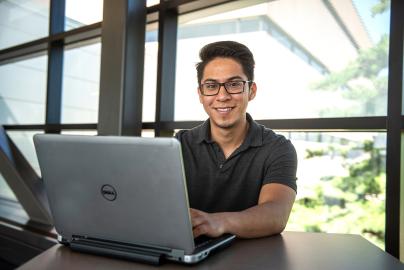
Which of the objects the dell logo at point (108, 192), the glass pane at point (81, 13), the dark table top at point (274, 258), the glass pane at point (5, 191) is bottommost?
the glass pane at point (5, 191)

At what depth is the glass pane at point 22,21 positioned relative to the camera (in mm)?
3371

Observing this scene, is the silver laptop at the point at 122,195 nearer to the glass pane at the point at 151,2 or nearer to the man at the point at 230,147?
the man at the point at 230,147

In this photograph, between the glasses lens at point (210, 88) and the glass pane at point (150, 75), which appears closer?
the glasses lens at point (210, 88)

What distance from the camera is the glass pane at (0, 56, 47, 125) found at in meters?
3.51

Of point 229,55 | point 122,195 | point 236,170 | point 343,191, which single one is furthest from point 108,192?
point 343,191

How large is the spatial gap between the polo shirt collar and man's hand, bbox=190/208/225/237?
55 centimetres

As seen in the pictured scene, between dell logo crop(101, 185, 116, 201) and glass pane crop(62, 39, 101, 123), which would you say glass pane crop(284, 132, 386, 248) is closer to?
glass pane crop(62, 39, 101, 123)

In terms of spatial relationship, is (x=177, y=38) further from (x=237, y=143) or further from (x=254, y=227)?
(x=254, y=227)

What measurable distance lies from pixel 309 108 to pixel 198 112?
0.72 metres

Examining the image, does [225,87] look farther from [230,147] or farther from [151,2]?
[151,2]

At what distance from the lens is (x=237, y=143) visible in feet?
4.97

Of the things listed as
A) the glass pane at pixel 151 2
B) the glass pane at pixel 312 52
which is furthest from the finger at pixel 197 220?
the glass pane at pixel 151 2

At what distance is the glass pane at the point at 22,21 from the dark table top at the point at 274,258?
298 centimetres

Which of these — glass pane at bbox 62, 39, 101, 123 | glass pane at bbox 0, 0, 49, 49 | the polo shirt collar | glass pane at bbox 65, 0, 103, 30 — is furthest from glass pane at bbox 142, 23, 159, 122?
glass pane at bbox 0, 0, 49, 49
